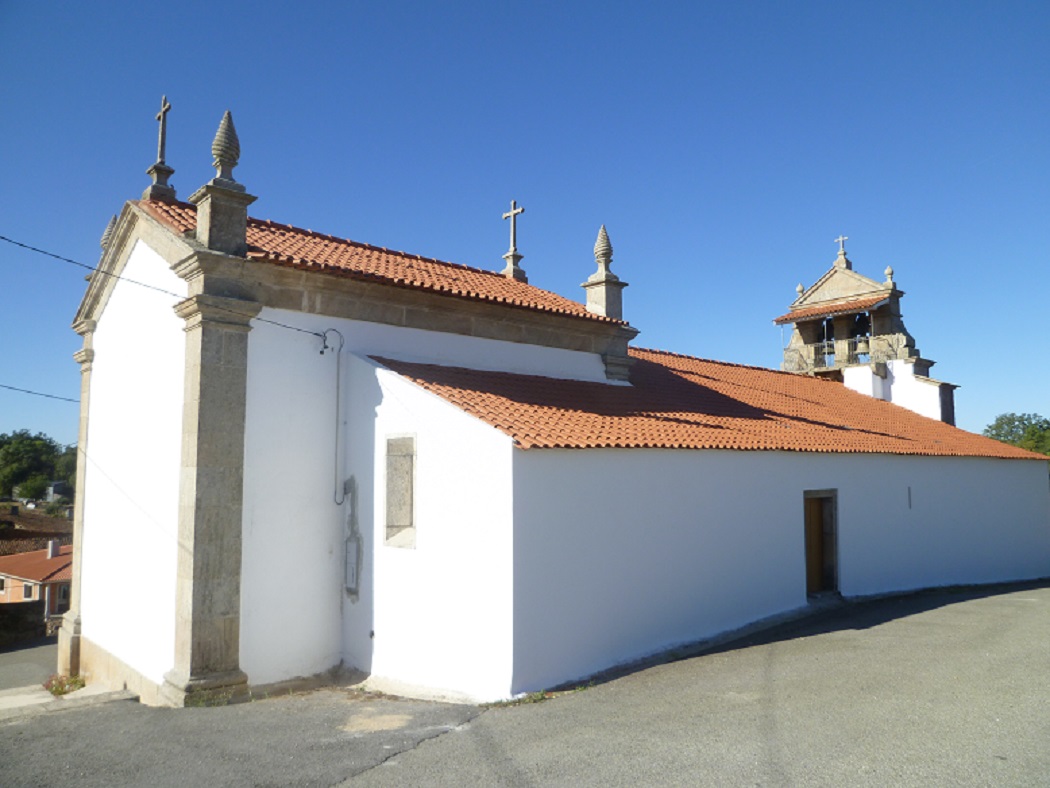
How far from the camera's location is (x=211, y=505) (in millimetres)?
7965

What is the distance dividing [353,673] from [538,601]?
9.38ft

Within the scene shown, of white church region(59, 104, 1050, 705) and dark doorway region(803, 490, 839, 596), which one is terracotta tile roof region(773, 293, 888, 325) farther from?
dark doorway region(803, 490, 839, 596)

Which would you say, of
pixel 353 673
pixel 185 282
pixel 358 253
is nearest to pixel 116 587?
pixel 353 673

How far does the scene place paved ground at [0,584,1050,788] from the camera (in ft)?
16.6

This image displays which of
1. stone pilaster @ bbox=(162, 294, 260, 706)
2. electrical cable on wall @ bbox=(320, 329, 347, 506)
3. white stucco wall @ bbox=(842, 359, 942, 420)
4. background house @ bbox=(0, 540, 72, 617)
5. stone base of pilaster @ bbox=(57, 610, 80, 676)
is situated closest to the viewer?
stone pilaster @ bbox=(162, 294, 260, 706)

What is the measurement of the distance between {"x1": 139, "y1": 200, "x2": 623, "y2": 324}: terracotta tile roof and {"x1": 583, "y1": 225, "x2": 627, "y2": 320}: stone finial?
32 cm

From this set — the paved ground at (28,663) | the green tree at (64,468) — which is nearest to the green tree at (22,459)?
the green tree at (64,468)

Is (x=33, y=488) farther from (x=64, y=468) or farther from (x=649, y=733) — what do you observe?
(x=649, y=733)

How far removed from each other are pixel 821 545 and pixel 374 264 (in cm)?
880

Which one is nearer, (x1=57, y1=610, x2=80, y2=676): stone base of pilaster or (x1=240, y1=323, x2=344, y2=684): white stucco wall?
(x1=240, y1=323, x2=344, y2=684): white stucco wall

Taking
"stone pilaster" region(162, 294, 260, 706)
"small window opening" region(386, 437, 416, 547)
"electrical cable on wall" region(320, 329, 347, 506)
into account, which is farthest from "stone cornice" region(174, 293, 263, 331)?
"small window opening" region(386, 437, 416, 547)

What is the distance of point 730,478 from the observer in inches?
392

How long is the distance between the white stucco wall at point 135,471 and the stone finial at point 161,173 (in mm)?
1112

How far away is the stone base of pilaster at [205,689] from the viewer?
24.7ft
